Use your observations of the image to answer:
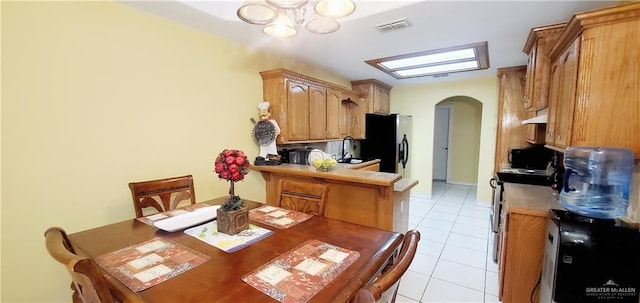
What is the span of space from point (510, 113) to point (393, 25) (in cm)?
287

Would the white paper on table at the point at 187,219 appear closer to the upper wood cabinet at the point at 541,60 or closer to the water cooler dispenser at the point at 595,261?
the water cooler dispenser at the point at 595,261

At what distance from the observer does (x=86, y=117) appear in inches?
72.0

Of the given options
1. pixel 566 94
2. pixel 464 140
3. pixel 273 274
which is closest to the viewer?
pixel 273 274

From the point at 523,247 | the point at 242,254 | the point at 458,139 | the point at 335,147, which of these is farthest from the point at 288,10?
the point at 458,139

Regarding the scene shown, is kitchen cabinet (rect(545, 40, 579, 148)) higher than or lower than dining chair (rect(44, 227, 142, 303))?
higher

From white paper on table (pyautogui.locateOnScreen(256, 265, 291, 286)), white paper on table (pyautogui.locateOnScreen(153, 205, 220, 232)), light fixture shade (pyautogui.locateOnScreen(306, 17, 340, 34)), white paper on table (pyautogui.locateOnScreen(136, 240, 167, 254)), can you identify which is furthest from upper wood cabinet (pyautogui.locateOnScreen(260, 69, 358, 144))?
white paper on table (pyautogui.locateOnScreen(256, 265, 291, 286))

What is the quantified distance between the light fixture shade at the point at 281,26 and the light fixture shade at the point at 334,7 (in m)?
0.27

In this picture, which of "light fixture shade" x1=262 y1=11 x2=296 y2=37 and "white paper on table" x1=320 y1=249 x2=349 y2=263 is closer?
"white paper on table" x1=320 y1=249 x2=349 y2=263

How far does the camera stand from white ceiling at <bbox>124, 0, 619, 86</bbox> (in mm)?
1999

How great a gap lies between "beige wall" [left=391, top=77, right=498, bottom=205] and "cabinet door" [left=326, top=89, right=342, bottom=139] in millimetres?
1819

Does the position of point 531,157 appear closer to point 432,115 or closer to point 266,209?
point 432,115

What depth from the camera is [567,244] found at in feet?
4.73

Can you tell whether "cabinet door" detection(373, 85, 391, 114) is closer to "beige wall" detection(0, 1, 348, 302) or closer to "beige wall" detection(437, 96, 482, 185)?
"beige wall" detection(437, 96, 482, 185)

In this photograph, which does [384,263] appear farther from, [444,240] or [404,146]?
[404,146]
